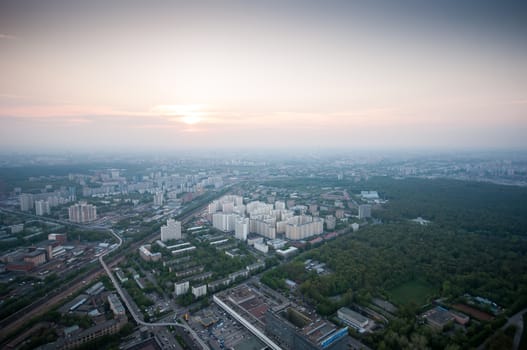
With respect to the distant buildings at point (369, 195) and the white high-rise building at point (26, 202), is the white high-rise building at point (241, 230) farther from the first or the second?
the white high-rise building at point (26, 202)

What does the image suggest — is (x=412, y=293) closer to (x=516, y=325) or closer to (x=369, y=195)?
(x=516, y=325)

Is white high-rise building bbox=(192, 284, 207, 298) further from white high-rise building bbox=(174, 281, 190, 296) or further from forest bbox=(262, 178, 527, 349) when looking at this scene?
forest bbox=(262, 178, 527, 349)

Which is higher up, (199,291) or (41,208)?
(41,208)

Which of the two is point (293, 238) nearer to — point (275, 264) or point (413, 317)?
point (275, 264)

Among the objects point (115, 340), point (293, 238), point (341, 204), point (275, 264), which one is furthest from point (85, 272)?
point (341, 204)

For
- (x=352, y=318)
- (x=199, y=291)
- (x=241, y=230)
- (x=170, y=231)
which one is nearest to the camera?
(x=352, y=318)

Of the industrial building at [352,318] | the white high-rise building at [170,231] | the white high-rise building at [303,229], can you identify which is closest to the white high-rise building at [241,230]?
the white high-rise building at [303,229]

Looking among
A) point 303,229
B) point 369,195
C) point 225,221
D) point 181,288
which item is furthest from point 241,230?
Result: point 369,195
